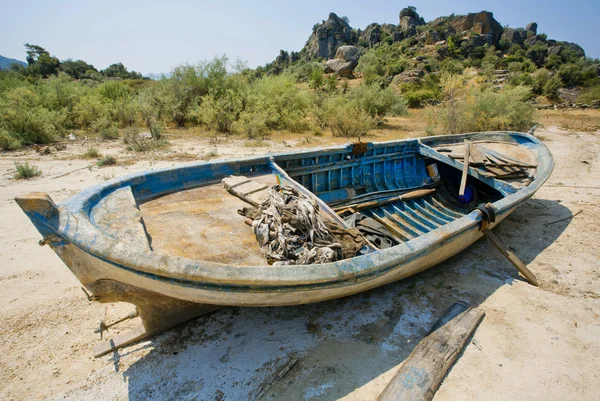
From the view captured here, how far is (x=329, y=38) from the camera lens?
54844 mm

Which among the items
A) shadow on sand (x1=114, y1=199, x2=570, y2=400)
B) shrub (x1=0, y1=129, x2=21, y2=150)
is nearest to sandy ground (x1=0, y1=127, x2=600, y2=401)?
shadow on sand (x1=114, y1=199, x2=570, y2=400)

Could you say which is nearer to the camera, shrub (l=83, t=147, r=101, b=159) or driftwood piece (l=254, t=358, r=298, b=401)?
driftwood piece (l=254, t=358, r=298, b=401)

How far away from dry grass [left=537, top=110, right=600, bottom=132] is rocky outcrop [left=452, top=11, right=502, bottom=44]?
32.5 m

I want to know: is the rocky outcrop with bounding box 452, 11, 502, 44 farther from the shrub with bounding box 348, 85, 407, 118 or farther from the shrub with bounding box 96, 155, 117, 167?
the shrub with bounding box 96, 155, 117, 167

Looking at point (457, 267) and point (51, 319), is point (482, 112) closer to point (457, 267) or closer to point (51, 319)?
point (457, 267)

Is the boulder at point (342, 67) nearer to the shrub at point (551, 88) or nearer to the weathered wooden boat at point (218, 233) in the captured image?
the shrub at point (551, 88)

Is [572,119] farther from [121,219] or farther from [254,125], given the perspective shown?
[121,219]

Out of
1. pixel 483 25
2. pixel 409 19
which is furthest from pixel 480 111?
pixel 409 19

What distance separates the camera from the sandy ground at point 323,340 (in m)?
2.43

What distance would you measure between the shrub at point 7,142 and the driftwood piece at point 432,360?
13024 mm

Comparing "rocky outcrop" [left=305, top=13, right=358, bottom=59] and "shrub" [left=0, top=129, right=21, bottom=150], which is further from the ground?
"rocky outcrop" [left=305, top=13, right=358, bottom=59]

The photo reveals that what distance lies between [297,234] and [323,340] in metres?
1.06

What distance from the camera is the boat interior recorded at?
266 centimetres

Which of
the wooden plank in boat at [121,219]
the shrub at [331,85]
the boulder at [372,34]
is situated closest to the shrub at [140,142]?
the wooden plank in boat at [121,219]
